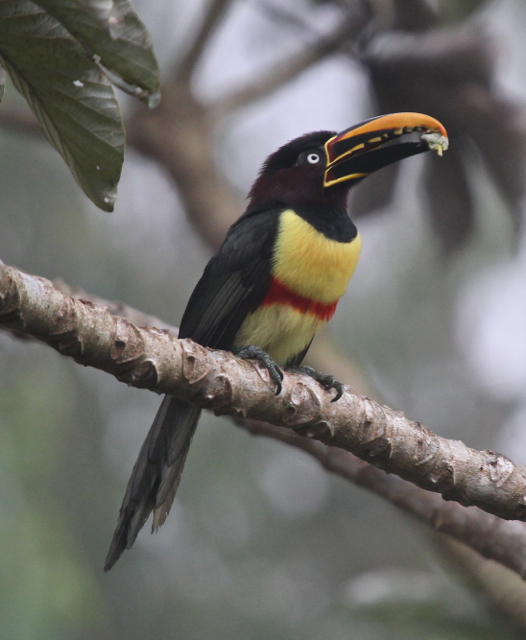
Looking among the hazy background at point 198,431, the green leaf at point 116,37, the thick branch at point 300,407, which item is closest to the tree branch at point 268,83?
the hazy background at point 198,431

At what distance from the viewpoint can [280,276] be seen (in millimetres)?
3412

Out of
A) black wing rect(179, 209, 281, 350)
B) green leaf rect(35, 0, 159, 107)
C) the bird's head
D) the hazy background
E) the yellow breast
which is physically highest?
green leaf rect(35, 0, 159, 107)

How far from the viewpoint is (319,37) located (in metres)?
4.56

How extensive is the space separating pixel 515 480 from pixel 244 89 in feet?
11.9

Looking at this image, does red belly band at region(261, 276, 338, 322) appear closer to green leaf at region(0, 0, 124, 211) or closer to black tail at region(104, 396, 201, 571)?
black tail at region(104, 396, 201, 571)

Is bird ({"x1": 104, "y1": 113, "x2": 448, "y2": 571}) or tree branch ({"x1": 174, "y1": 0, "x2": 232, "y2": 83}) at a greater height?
tree branch ({"x1": 174, "y1": 0, "x2": 232, "y2": 83})

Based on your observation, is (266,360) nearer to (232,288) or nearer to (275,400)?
(275,400)

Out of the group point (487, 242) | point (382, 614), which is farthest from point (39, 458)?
point (487, 242)

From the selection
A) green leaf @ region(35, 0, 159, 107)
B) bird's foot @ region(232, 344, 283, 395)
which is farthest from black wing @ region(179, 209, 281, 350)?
green leaf @ region(35, 0, 159, 107)

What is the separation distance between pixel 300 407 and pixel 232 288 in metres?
0.96

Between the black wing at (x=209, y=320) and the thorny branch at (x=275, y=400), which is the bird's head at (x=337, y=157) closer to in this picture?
the black wing at (x=209, y=320)

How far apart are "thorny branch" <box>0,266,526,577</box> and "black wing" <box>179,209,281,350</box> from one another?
28.8 inches

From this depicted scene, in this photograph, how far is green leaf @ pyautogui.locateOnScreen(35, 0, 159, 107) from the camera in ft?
6.19

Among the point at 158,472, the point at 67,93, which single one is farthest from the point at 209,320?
the point at 67,93
